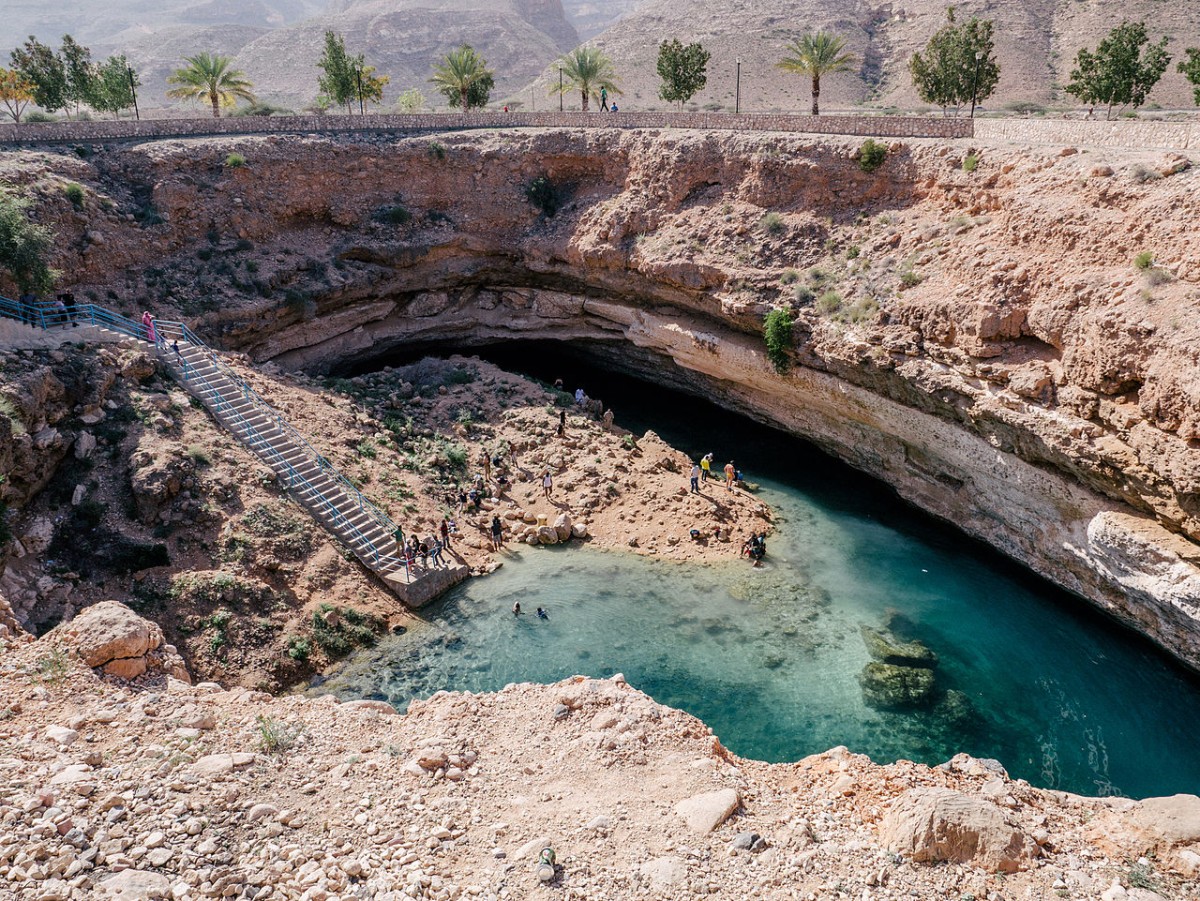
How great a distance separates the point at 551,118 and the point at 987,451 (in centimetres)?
2599

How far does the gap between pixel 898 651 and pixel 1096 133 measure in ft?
55.9

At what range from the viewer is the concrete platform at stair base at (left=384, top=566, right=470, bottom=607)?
20.5 metres

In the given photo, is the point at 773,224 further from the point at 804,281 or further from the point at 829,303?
the point at 829,303

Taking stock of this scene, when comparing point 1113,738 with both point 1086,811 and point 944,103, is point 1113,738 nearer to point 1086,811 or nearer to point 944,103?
point 1086,811

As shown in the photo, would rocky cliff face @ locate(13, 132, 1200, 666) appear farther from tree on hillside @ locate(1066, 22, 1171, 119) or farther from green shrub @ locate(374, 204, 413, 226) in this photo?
tree on hillside @ locate(1066, 22, 1171, 119)

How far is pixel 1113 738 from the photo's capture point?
57.6 ft

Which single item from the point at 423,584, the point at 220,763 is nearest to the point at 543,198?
the point at 423,584

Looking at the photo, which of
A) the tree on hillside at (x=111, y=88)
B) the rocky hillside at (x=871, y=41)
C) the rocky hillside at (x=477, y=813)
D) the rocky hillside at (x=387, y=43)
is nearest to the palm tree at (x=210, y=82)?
the tree on hillside at (x=111, y=88)

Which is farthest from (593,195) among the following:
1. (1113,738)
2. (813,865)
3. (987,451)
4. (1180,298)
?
(813,865)

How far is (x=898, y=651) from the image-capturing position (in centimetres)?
1970

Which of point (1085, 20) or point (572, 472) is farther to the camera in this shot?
point (1085, 20)

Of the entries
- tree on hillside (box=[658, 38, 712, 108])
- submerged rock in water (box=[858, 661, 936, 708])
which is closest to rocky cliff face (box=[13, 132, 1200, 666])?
submerged rock in water (box=[858, 661, 936, 708])

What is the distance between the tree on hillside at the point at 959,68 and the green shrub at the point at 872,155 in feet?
33.3

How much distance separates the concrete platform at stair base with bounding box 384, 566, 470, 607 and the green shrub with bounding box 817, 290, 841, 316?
48.9ft
